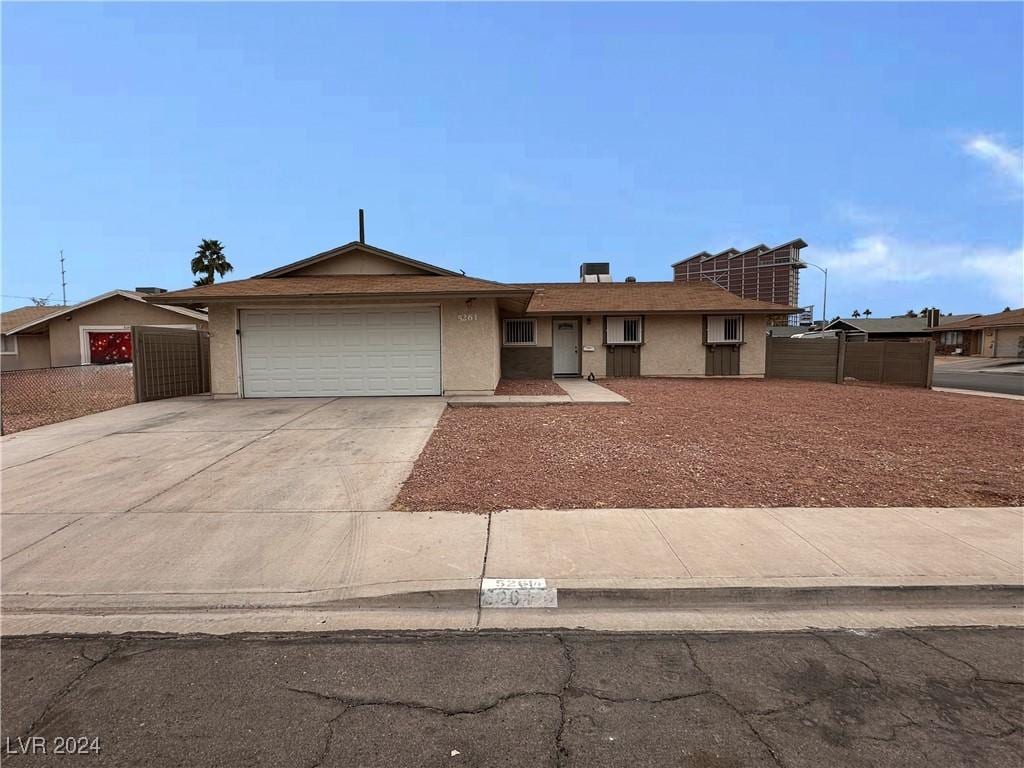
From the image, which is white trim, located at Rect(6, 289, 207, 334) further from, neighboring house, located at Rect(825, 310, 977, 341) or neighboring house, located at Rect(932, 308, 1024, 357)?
neighboring house, located at Rect(825, 310, 977, 341)

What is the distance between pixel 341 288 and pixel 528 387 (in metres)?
6.03

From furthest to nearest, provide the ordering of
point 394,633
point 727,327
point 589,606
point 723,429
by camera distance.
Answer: point 727,327, point 723,429, point 589,606, point 394,633

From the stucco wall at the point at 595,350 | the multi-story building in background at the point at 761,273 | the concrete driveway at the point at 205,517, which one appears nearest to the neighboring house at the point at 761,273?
the multi-story building in background at the point at 761,273

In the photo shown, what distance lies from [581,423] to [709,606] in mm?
6237

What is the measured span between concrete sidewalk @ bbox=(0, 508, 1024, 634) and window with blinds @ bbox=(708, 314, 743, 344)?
50.1ft

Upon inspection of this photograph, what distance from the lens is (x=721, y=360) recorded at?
20.1m

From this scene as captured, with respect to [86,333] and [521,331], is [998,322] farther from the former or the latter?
[86,333]

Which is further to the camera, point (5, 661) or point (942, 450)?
point (942, 450)

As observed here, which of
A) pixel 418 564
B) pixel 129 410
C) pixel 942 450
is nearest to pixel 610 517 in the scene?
pixel 418 564

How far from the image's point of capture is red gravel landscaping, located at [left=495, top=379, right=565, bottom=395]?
14516 millimetres

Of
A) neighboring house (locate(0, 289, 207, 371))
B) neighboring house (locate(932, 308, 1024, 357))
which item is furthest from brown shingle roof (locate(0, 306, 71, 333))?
neighboring house (locate(932, 308, 1024, 357))

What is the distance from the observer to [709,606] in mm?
3658

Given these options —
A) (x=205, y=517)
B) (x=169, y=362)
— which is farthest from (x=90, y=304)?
(x=205, y=517)

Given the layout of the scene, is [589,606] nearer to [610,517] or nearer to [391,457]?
[610,517]
